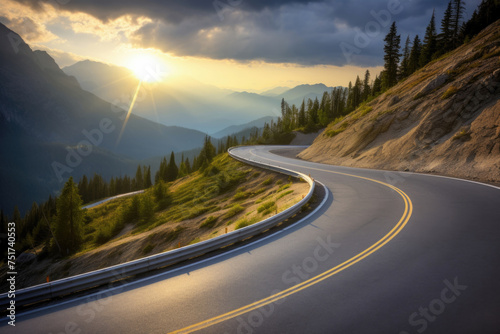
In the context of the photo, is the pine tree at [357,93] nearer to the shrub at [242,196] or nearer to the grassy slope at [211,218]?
the grassy slope at [211,218]

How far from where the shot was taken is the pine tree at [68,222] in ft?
129

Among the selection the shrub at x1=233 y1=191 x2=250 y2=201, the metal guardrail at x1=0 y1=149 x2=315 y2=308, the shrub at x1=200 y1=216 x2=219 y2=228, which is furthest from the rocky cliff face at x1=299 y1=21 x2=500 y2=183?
the metal guardrail at x1=0 y1=149 x2=315 y2=308

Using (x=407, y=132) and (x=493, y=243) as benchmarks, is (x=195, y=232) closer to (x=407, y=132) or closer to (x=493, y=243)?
(x=493, y=243)

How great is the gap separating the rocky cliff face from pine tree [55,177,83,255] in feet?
120

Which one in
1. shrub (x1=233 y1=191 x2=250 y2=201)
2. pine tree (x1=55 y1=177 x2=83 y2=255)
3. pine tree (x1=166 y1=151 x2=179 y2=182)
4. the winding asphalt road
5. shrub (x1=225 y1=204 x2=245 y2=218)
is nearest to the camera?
the winding asphalt road

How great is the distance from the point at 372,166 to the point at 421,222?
1714cm

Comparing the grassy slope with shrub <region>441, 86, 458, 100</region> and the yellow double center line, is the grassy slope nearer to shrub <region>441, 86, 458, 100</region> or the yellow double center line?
the yellow double center line

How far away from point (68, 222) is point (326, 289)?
147ft

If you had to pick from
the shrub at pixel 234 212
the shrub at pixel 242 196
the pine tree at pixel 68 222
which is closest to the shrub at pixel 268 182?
the shrub at pixel 242 196

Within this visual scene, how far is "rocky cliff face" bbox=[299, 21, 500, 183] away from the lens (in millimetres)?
19669

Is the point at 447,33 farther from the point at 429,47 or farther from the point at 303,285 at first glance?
the point at 303,285

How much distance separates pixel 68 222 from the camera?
39.5m

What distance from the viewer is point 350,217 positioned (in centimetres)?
1126

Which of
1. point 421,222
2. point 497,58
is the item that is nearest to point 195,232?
point 421,222
